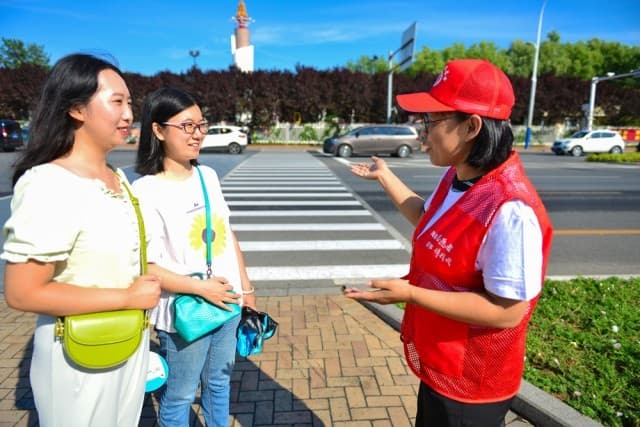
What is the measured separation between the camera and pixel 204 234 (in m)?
2.02

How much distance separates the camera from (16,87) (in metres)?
36.9

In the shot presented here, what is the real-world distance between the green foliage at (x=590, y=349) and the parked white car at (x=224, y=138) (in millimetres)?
21083

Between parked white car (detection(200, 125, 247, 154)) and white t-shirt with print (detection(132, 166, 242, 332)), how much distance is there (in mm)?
22202

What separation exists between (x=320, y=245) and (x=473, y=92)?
517 cm

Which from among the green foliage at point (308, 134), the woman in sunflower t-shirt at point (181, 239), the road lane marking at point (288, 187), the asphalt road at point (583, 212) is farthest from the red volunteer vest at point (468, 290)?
the green foliage at point (308, 134)

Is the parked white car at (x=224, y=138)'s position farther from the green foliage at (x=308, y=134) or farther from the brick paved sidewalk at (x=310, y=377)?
the brick paved sidewalk at (x=310, y=377)

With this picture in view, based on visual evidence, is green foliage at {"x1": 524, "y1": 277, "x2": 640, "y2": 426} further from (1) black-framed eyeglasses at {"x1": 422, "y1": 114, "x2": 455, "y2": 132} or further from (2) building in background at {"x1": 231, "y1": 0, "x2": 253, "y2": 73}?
(2) building in background at {"x1": 231, "y1": 0, "x2": 253, "y2": 73}

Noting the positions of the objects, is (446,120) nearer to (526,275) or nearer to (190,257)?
(526,275)

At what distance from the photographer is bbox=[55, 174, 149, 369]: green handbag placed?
137 cm

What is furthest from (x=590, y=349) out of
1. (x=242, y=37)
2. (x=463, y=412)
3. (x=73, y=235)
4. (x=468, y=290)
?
(x=242, y=37)

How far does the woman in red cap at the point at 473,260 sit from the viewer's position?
131cm

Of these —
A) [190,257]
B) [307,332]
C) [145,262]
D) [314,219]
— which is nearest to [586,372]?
[307,332]

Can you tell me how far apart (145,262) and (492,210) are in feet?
4.08

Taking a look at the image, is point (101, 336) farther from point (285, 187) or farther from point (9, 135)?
point (9, 135)
